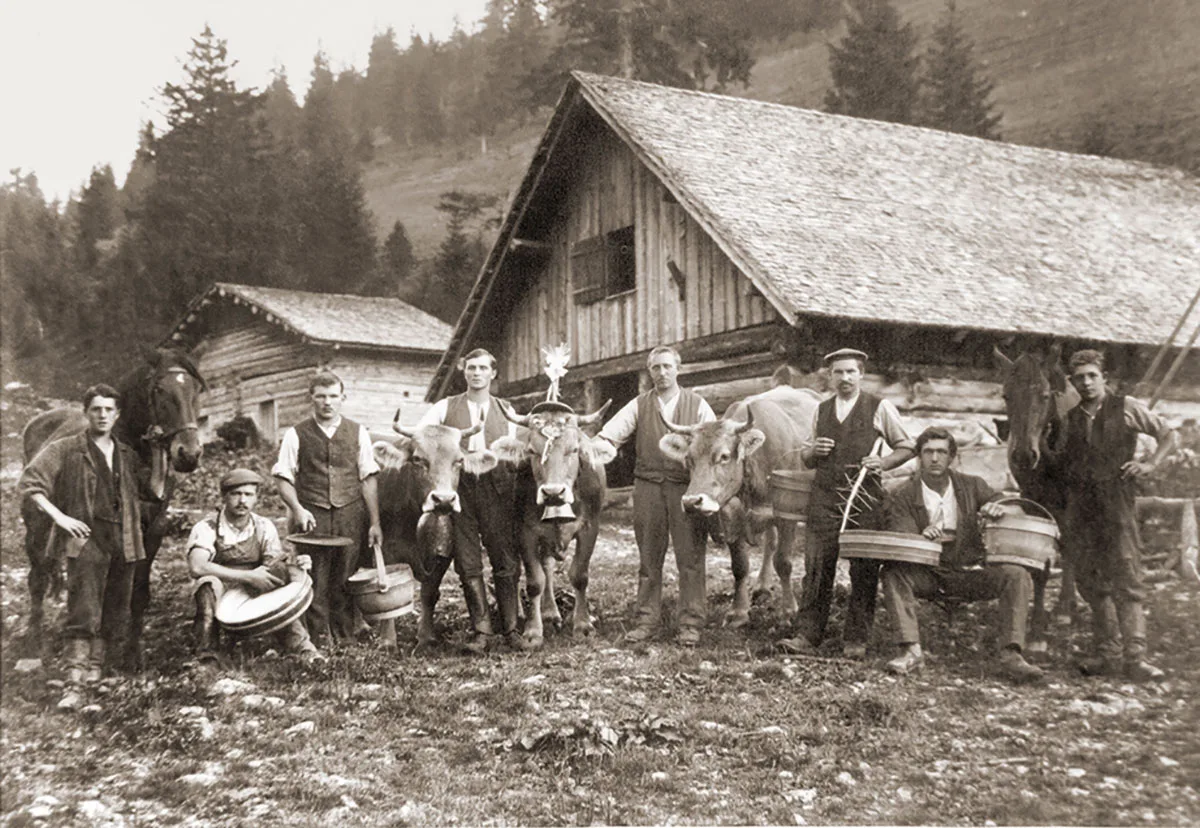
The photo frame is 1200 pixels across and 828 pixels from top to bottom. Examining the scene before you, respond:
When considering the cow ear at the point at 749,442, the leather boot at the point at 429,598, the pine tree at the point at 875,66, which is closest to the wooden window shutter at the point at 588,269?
the pine tree at the point at 875,66

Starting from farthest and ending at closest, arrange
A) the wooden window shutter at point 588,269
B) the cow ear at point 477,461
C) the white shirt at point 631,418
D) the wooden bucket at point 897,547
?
the wooden window shutter at point 588,269
the white shirt at point 631,418
the cow ear at point 477,461
the wooden bucket at point 897,547

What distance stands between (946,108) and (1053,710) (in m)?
11.9

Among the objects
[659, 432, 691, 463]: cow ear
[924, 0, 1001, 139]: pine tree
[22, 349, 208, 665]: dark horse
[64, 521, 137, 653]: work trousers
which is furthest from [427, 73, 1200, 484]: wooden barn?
[64, 521, 137, 653]: work trousers

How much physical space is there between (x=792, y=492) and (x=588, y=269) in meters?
8.11

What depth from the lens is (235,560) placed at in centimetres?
697

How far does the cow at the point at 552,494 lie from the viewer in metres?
7.43

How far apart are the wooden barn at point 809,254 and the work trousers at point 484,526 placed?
4.47m

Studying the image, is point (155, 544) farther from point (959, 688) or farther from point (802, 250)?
point (802, 250)

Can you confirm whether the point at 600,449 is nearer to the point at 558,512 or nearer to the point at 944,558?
the point at 558,512

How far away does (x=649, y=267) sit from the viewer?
14.4 meters

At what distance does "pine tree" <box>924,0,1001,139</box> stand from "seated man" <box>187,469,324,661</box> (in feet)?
29.7

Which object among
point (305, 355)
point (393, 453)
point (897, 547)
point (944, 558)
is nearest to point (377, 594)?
point (393, 453)

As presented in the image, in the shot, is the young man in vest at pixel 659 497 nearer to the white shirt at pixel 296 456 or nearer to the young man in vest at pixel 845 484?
the young man in vest at pixel 845 484

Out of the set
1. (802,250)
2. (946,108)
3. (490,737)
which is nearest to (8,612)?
(490,737)
